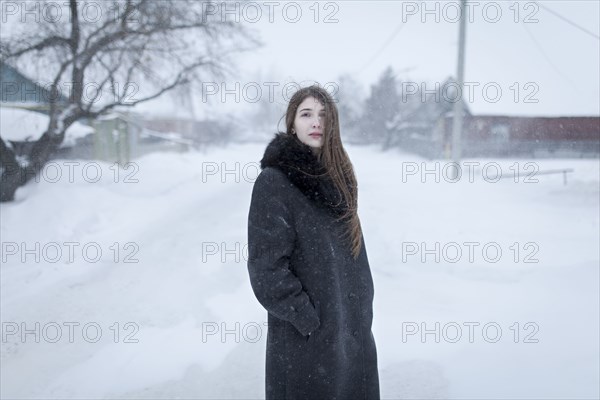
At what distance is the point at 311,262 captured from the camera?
1.94m

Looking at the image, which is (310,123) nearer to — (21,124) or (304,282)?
(304,282)

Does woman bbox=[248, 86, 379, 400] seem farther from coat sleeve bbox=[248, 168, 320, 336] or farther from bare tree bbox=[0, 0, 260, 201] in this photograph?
bare tree bbox=[0, 0, 260, 201]

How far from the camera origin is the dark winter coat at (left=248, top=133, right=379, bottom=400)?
5.97 feet

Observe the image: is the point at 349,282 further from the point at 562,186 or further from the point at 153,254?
the point at 562,186

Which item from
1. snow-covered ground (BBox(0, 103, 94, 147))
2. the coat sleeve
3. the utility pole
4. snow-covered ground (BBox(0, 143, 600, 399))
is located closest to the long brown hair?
the coat sleeve

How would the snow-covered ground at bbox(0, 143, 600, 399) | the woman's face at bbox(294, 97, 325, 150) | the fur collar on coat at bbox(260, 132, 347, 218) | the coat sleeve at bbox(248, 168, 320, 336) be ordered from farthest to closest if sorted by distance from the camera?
the snow-covered ground at bbox(0, 143, 600, 399)
the woman's face at bbox(294, 97, 325, 150)
the fur collar on coat at bbox(260, 132, 347, 218)
the coat sleeve at bbox(248, 168, 320, 336)

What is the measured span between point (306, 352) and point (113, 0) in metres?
10.2

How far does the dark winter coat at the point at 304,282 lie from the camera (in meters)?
1.82

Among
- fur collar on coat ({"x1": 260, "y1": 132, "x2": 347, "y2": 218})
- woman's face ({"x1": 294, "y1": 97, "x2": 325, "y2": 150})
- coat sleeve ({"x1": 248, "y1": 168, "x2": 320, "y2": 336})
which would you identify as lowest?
coat sleeve ({"x1": 248, "y1": 168, "x2": 320, "y2": 336})

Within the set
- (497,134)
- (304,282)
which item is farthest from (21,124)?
(497,134)

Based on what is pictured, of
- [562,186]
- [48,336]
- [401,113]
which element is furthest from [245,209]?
[401,113]

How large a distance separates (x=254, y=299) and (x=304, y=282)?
3216 millimetres

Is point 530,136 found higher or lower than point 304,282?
higher

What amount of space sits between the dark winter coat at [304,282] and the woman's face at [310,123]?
7cm
